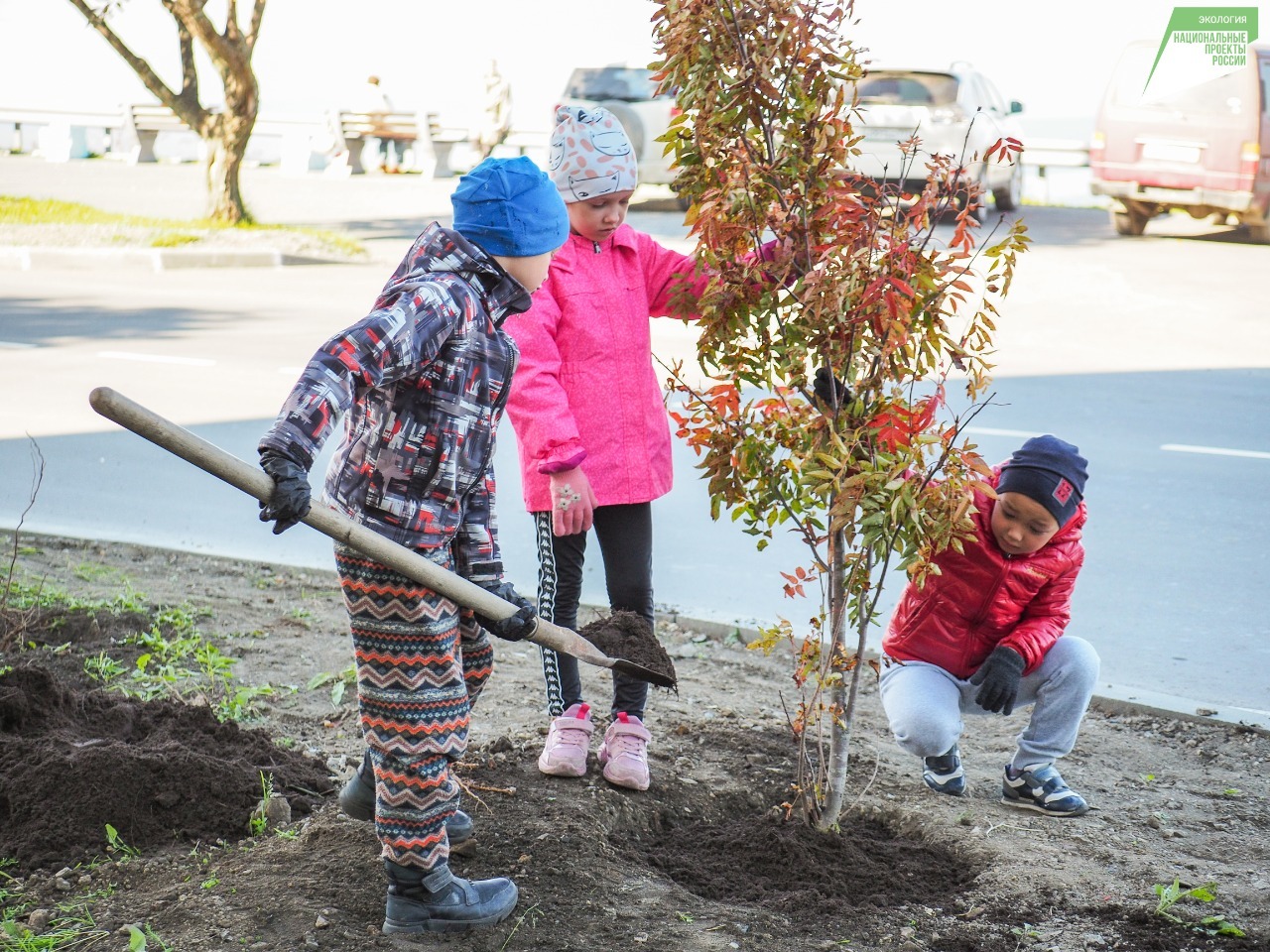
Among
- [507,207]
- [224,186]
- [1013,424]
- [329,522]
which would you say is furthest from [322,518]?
[224,186]

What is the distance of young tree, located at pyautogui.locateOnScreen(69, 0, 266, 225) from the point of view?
48.3 feet

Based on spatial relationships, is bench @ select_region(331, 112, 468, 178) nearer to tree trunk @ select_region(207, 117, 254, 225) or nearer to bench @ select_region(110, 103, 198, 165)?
bench @ select_region(110, 103, 198, 165)

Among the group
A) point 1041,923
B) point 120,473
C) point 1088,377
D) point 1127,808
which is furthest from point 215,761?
point 1088,377

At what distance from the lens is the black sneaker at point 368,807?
10.1ft

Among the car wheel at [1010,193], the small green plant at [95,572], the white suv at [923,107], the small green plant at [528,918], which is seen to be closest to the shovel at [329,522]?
the small green plant at [528,918]

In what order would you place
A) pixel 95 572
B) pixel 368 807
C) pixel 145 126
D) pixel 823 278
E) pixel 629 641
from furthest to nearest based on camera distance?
pixel 145 126 → pixel 95 572 → pixel 629 641 → pixel 368 807 → pixel 823 278

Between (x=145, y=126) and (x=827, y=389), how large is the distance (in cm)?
2534

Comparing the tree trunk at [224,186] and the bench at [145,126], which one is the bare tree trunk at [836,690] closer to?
the tree trunk at [224,186]

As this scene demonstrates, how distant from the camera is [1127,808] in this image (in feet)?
11.8

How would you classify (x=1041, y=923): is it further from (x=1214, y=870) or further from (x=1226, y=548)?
(x=1226, y=548)

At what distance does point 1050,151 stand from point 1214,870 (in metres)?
20.8

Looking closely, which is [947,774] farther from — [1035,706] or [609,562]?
[609,562]

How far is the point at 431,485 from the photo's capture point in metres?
2.63

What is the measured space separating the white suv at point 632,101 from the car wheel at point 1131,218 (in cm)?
574
